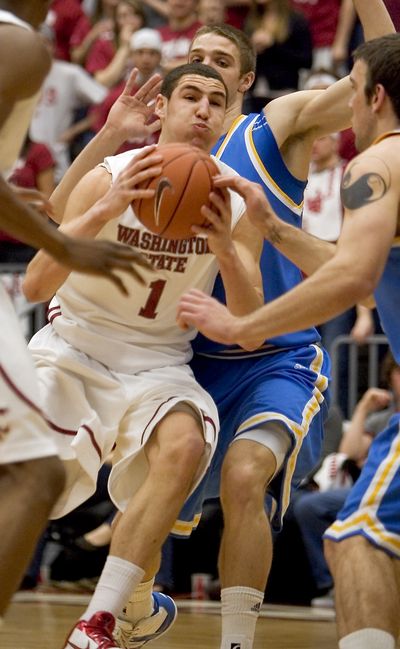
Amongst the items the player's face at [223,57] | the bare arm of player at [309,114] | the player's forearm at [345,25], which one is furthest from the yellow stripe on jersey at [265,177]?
the player's forearm at [345,25]

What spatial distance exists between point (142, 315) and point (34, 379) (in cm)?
153

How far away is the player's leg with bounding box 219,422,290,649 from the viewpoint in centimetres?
507

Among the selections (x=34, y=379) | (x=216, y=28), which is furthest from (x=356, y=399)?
(x=34, y=379)

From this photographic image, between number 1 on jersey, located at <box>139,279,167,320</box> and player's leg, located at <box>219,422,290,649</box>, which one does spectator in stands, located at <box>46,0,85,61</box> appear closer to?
number 1 on jersey, located at <box>139,279,167,320</box>

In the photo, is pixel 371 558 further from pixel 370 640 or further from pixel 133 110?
pixel 133 110

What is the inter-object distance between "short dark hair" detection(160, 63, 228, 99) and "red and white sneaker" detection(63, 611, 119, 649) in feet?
7.16

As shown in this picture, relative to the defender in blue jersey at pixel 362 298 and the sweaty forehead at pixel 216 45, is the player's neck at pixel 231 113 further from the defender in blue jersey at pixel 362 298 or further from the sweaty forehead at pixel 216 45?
the defender in blue jersey at pixel 362 298

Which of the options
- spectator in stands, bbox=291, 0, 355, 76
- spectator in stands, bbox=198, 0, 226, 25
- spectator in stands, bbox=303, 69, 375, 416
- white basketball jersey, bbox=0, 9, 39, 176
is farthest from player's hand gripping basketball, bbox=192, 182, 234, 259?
spectator in stands, bbox=291, 0, 355, 76

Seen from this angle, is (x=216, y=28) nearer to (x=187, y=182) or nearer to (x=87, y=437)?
(x=187, y=182)

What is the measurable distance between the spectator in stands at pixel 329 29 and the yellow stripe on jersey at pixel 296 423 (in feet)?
18.9

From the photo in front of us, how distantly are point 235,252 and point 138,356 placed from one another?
0.70 meters

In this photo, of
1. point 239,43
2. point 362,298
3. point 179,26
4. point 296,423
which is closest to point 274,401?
point 296,423

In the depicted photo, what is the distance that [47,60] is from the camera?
379cm

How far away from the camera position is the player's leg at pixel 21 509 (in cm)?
371
